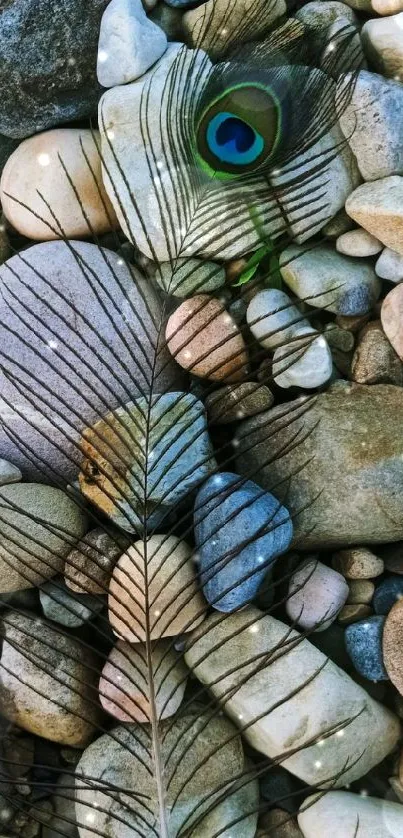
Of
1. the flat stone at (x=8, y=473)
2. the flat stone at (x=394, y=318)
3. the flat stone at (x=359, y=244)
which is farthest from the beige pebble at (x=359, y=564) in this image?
the flat stone at (x=8, y=473)

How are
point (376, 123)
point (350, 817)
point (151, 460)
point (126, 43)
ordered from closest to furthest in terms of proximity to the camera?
point (350, 817)
point (151, 460)
point (376, 123)
point (126, 43)

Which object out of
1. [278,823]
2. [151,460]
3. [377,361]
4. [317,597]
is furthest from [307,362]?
[278,823]

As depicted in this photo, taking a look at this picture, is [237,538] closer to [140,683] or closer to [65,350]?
[140,683]

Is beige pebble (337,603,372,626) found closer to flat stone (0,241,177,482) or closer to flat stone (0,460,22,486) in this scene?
flat stone (0,241,177,482)

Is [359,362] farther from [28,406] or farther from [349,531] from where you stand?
[28,406]

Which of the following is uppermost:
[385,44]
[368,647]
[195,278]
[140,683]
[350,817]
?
[385,44]

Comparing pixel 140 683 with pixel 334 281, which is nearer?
pixel 140 683

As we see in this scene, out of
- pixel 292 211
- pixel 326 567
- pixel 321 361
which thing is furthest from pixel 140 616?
pixel 292 211

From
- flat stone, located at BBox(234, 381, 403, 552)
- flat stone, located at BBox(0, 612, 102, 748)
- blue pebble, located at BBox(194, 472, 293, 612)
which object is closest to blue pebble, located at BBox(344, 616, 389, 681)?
flat stone, located at BBox(234, 381, 403, 552)
